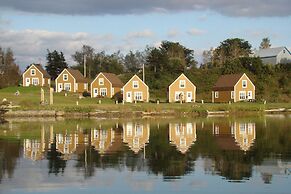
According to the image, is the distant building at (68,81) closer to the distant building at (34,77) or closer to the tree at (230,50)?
the distant building at (34,77)

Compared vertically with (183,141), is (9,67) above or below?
above

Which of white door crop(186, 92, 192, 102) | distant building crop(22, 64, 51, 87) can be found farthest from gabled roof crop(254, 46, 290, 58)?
distant building crop(22, 64, 51, 87)

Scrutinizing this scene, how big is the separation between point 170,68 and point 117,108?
45992 mm

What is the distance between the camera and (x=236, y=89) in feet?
293

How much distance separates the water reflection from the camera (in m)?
Result: 22.0

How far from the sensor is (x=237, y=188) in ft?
58.5

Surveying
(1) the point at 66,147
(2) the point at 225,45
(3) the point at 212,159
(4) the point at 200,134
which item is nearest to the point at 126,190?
(3) the point at 212,159

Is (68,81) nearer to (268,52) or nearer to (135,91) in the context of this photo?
(135,91)

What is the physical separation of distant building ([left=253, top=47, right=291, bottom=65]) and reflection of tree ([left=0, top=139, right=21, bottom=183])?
89.4 metres

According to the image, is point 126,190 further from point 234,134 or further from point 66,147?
point 234,134

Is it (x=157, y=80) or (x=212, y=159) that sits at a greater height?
(x=157, y=80)

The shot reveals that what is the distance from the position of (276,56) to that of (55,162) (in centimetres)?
9728

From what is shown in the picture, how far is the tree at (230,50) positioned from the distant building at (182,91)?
3532 cm

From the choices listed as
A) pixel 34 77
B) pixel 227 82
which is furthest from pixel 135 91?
pixel 34 77
